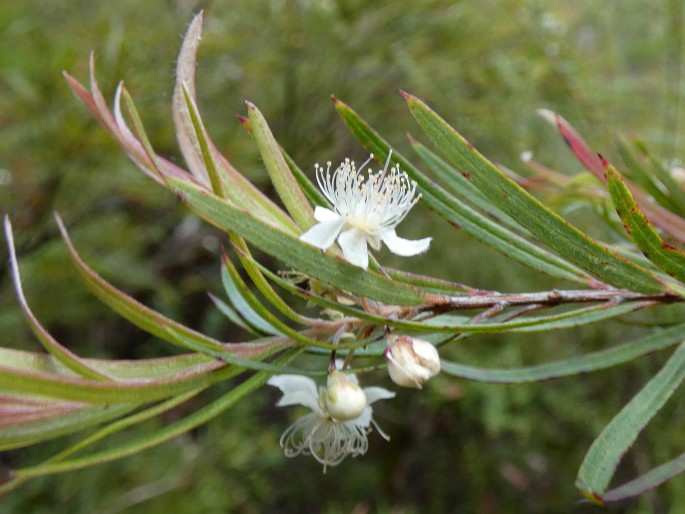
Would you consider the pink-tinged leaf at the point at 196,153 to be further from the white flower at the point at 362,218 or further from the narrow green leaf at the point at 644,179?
the narrow green leaf at the point at 644,179

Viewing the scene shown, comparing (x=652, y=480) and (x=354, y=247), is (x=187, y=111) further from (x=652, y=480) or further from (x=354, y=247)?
(x=652, y=480)

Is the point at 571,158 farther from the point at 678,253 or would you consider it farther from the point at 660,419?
the point at 678,253

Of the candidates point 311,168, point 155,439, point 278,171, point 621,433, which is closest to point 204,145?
point 278,171

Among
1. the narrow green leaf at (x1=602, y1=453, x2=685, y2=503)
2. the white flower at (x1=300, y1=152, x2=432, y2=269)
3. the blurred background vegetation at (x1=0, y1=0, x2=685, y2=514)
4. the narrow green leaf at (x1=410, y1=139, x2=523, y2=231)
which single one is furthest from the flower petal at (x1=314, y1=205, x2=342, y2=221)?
the blurred background vegetation at (x1=0, y1=0, x2=685, y2=514)

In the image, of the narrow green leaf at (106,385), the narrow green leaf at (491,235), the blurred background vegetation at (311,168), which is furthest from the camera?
the blurred background vegetation at (311,168)

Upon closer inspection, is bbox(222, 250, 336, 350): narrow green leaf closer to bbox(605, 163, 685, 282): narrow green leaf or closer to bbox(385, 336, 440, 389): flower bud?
bbox(385, 336, 440, 389): flower bud

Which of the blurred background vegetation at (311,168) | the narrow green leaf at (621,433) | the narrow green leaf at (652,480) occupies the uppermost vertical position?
the narrow green leaf at (621,433)

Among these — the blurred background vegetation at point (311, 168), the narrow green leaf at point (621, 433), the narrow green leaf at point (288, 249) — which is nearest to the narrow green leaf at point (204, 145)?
the narrow green leaf at point (288, 249)

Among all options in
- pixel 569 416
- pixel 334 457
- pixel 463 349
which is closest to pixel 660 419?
pixel 569 416
